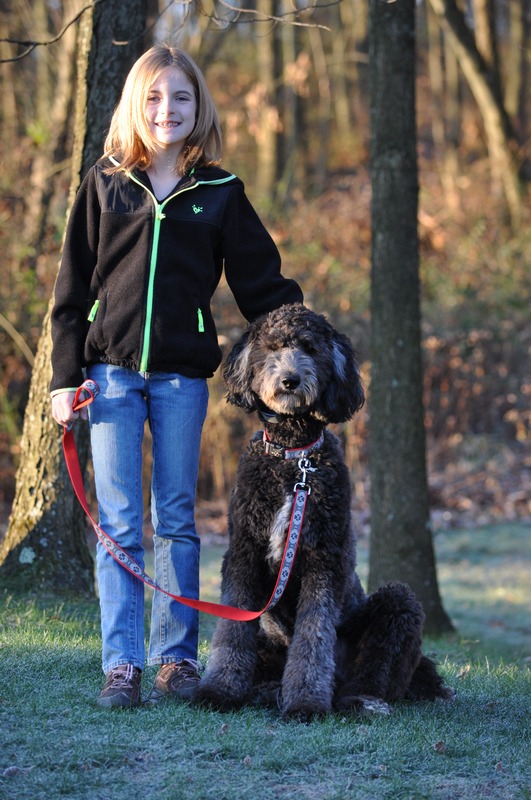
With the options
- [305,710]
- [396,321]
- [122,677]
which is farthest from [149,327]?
[396,321]

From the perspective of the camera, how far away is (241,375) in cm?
421

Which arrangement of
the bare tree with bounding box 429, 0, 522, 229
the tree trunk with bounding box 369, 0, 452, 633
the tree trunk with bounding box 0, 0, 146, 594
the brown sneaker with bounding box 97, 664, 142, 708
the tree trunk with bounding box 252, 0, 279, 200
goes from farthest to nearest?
the tree trunk with bounding box 252, 0, 279, 200 < the bare tree with bounding box 429, 0, 522, 229 < the tree trunk with bounding box 369, 0, 452, 633 < the tree trunk with bounding box 0, 0, 146, 594 < the brown sneaker with bounding box 97, 664, 142, 708

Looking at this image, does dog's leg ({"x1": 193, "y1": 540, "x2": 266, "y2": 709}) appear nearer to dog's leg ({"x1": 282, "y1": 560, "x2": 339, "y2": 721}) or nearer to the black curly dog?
the black curly dog

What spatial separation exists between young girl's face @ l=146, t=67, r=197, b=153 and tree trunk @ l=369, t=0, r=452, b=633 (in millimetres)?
2794

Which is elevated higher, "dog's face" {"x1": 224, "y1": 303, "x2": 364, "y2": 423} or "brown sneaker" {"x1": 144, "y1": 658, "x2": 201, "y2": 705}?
"dog's face" {"x1": 224, "y1": 303, "x2": 364, "y2": 423}

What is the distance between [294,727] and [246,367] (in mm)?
1496

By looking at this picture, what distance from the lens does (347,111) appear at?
28.6 m

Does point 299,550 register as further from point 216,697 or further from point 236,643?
point 216,697

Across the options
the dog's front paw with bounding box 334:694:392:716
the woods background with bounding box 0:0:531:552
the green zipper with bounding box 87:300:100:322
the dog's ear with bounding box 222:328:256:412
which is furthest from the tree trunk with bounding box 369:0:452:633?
the green zipper with bounding box 87:300:100:322

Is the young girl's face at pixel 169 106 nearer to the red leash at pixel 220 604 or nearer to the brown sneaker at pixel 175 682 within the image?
the red leash at pixel 220 604

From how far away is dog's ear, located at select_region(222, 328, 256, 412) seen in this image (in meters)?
4.20

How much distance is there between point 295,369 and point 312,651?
117 cm

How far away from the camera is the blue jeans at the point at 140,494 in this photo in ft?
13.8

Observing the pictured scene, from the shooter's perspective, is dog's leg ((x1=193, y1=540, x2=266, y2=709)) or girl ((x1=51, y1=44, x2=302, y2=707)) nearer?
dog's leg ((x1=193, y1=540, x2=266, y2=709))
